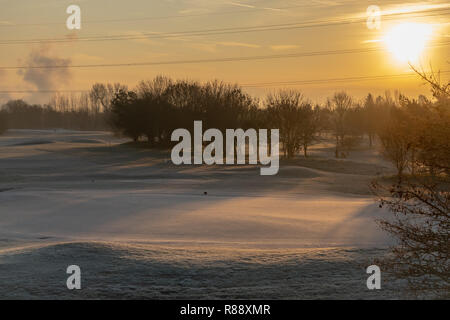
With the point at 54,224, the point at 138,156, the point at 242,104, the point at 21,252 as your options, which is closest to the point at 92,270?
the point at 21,252

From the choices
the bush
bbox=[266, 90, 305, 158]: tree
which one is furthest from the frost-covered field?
the bush

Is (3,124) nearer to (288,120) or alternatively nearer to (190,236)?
(288,120)

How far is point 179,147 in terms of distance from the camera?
6956 cm

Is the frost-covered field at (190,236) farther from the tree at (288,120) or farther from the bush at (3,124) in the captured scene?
the bush at (3,124)

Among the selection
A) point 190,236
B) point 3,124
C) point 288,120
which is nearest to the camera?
point 190,236

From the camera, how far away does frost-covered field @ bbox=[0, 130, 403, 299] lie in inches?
502

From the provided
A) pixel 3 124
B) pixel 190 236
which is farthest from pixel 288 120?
pixel 3 124

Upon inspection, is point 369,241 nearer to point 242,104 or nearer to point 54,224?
point 54,224

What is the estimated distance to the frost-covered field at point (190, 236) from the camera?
12.7m

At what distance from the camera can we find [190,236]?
776 inches

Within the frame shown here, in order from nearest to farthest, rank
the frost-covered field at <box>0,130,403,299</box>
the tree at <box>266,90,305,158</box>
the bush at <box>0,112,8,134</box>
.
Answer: the frost-covered field at <box>0,130,403,299</box> → the tree at <box>266,90,305,158</box> → the bush at <box>0,112,8,134</box>

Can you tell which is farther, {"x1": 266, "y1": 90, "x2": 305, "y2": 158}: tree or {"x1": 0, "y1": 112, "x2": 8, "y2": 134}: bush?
{"x1": 0, "y1": 112, "x2": 8, "y2": 134}: bush

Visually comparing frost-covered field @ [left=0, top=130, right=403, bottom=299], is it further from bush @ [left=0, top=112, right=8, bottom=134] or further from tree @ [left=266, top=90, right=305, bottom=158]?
bush @ [left=0, top=112, right=8, bottom=134]
